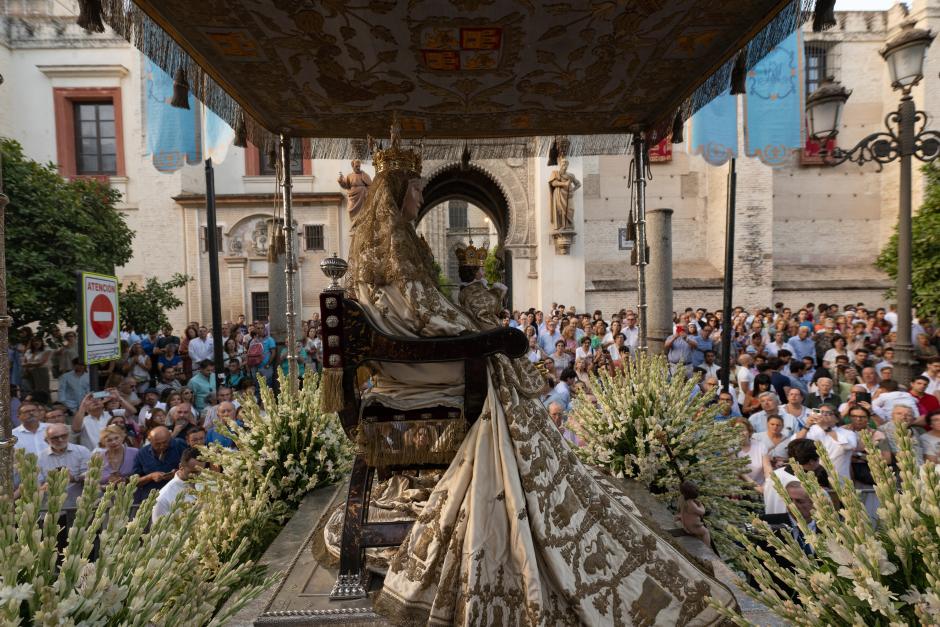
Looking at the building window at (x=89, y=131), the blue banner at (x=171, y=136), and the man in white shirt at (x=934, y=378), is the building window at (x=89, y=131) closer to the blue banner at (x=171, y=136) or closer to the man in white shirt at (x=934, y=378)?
the blue banner at (x=171, y=136)

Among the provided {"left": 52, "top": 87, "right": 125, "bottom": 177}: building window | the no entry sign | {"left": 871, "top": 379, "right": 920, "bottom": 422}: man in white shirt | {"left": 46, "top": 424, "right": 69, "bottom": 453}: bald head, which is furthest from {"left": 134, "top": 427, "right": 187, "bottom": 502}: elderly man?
{"left": 52, "top": 87, "right": 125, "bottom": 177}: building window

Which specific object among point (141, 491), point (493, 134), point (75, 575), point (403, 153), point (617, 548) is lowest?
point (141, 491)

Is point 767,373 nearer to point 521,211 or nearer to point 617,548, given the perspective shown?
point 617,548

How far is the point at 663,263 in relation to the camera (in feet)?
26.1

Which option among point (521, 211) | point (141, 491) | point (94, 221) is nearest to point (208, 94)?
point (141, 491)

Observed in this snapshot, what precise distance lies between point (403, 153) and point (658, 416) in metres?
2.78

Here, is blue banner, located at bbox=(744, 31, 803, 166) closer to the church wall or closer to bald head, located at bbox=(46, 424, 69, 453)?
the church wall

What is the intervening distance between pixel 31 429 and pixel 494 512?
5.20 meters

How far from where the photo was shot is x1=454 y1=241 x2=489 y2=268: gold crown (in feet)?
10.7

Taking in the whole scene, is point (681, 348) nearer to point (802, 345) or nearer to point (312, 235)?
point (802, 345)

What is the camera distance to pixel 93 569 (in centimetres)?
158

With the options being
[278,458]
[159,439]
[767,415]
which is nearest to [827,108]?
[767,415]

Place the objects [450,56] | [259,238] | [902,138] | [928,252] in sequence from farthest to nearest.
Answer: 1. [259,238]
2. [928,252]
3. [902,138]
4. [450,56]

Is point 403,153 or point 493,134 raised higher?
point 493,134
